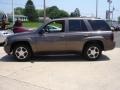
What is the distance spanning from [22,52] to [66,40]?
69.8 inches

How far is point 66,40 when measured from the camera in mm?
9945

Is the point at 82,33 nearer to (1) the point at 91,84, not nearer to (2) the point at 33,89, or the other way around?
(1) the point at 91,84

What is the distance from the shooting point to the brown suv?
32.6 ft

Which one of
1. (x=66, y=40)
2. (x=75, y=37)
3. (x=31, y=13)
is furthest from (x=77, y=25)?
(x=31, y=13)

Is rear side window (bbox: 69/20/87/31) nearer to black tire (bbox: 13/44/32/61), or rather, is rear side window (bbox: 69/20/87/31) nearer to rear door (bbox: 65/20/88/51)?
rear door (bbox: 65/20/88/51)

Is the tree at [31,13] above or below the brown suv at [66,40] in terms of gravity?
above

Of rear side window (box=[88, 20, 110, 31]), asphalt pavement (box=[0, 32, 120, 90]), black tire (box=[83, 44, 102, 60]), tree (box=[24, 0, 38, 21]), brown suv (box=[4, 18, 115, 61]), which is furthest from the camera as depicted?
tree (box=[24, 0, 38, 21])

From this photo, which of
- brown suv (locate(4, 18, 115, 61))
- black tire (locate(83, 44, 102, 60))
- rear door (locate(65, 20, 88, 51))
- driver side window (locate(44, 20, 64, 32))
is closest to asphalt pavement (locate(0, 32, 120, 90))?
black tire (locate(83, 44, 102, 60))

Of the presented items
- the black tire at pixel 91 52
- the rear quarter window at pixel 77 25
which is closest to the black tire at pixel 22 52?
the rear quarter window at pixel 77 25

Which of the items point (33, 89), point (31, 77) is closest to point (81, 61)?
point (31, 77)

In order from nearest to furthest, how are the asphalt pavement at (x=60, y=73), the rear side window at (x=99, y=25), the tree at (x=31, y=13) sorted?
the asphalt pavement at (x=60, y=73) → the rear side window at (x=99, y=25) → the tree at (x=31, y=13)

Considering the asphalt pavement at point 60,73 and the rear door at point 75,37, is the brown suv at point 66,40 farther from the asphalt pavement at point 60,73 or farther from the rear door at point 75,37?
the asphalt pavement at point 60,73

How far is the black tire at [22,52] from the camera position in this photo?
10.0 meters

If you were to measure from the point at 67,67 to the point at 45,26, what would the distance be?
2111 mm
